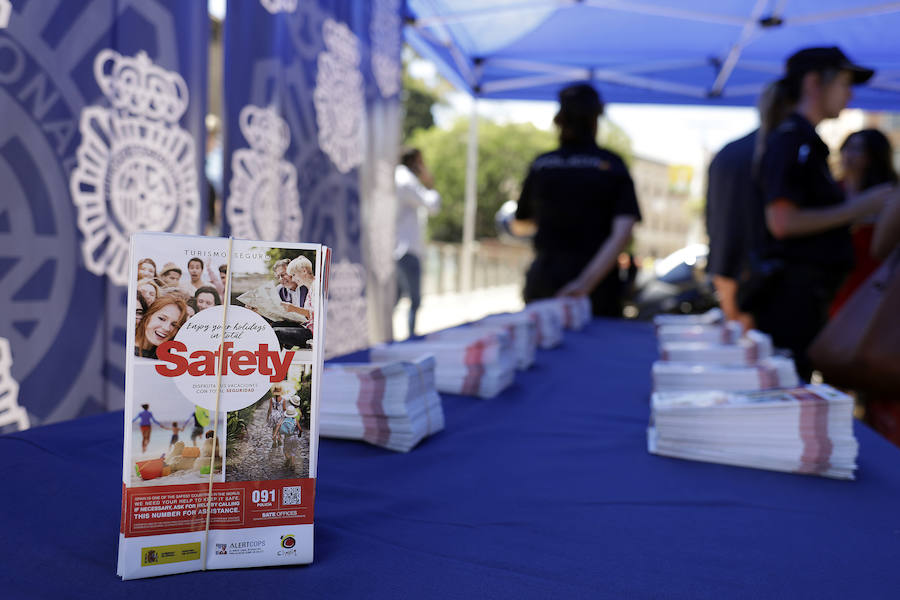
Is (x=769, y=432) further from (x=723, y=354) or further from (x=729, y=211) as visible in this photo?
(x=729, y=211)

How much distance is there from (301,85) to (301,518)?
6.92 ft

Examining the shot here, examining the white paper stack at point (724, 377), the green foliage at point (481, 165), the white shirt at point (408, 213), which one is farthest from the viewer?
the green foliage at point (481, 165)

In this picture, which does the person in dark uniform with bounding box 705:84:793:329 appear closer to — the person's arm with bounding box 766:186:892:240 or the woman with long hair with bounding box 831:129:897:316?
the woman with long hair with bounding box 831:129:897:316

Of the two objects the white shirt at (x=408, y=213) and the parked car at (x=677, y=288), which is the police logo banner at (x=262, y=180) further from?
the parked car at (x=677, y=288)

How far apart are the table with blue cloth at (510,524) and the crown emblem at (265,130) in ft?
4.68

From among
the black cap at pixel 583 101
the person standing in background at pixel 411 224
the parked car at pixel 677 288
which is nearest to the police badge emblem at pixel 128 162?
the black cap at pixel 583 101

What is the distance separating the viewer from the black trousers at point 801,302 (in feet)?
5.99

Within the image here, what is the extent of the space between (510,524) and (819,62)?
5.89 feet

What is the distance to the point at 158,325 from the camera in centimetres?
48

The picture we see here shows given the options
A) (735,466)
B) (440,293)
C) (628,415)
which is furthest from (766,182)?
→ (440,293)

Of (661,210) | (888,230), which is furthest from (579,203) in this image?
(661,210)

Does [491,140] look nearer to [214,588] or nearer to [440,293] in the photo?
[440,293]

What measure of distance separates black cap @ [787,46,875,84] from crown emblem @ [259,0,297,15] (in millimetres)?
1585

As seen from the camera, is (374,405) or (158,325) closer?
(158,325)
